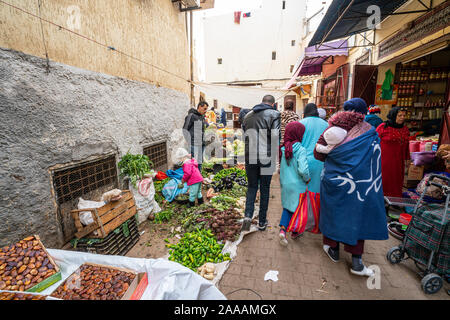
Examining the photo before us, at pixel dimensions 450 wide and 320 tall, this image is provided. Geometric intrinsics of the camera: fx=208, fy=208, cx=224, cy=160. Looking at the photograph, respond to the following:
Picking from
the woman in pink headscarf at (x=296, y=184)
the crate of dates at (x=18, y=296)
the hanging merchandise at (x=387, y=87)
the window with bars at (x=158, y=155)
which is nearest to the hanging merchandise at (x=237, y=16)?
the hanging merchandise at (x=387, y=87)

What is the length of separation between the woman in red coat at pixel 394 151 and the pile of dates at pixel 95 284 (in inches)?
195

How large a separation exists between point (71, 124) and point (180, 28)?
18.7 feet

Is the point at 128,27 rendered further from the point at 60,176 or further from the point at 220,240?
the point at 220,240

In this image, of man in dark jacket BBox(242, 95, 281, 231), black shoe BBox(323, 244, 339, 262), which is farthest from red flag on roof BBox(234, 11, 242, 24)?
black shoe BBox(323, 244, 339, 262)

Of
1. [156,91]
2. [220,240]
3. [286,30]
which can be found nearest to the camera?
[220,240]

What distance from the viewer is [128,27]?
4.49m

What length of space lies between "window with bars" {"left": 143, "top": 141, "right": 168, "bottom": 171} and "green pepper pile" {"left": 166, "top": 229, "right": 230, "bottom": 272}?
9.66ft

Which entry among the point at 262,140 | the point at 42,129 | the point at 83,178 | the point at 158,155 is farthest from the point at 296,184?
the point at 158,155

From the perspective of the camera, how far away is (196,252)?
292cm

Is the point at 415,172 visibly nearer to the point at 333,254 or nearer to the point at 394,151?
the point at 394,151

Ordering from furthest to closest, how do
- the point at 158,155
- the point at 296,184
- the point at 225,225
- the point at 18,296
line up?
the point at 158,155, the point at 225,225, the point at 296,184, the point at 18,296

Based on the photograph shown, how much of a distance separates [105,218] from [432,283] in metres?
4.03
